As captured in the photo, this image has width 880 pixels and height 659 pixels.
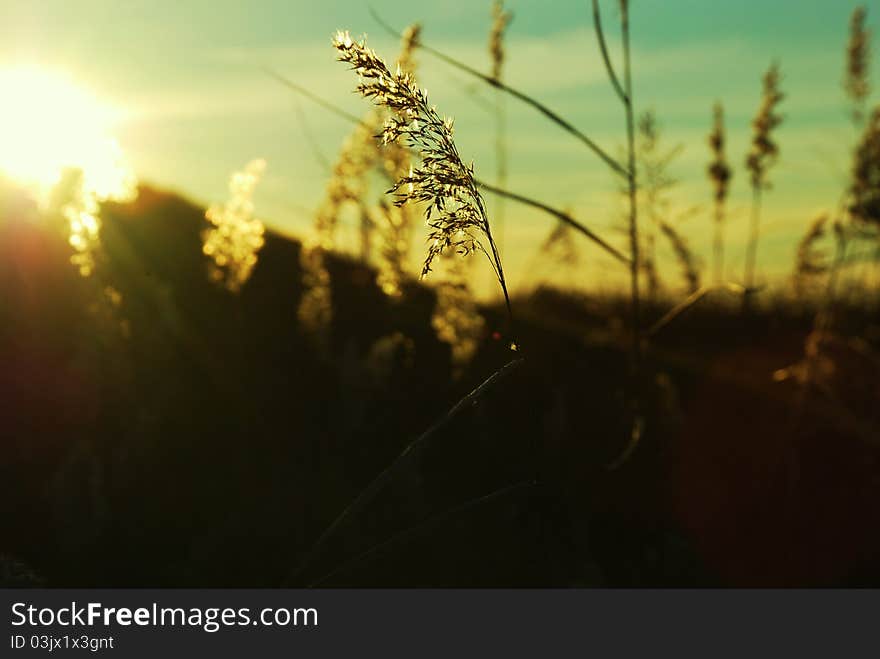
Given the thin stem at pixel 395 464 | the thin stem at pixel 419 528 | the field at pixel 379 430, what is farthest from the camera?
the field at pixel 379 430

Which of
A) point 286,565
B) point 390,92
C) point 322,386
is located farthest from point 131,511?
point 390,92

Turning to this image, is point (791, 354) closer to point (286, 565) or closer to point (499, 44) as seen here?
point (499, 44)

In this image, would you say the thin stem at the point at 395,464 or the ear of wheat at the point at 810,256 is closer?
the thin stem at the point at 395,464

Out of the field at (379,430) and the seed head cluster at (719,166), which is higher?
the seed head cluster at (719,166)

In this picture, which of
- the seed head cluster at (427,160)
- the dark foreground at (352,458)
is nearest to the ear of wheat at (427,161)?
the seed head cluster at (427,160)

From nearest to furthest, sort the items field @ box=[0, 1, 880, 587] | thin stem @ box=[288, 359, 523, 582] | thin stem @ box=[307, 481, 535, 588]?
thin stem @ box=[288, 359, 523, 582]
thin stem @ box=[307, 481, 535, 588]
field @ box=[0, 1, 880, 587]

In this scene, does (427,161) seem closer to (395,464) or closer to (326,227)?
(395,464)

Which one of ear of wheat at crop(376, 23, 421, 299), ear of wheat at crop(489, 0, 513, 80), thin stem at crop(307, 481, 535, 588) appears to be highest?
ear of wheat at crop(489, 0, 513, 80)

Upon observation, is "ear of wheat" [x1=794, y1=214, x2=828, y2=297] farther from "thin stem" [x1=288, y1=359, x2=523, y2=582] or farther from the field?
"thin stem" [x1=288, y1=359, x2=523, y2=582]

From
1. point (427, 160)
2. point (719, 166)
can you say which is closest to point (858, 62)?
point (719, 166)

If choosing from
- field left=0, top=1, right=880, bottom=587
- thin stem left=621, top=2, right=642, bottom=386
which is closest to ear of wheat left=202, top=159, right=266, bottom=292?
field left=0, top=1, right=880, bottom=587

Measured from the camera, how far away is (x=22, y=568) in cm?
186

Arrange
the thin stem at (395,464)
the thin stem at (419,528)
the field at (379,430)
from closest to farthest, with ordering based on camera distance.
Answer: the thin stem at (395,464)
the thin stem at (419,528)
the field at (379,430)

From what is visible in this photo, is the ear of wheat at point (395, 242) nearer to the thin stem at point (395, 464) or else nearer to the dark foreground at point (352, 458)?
the dark foreground at point (352, 458)
